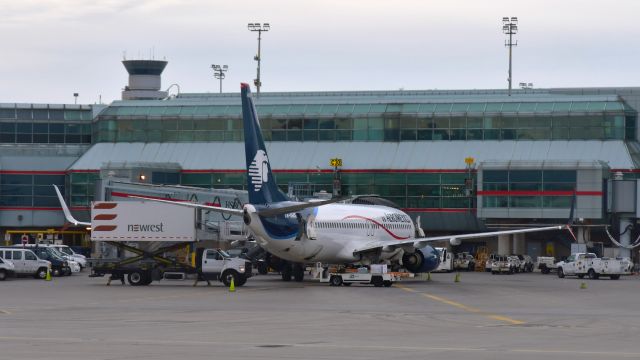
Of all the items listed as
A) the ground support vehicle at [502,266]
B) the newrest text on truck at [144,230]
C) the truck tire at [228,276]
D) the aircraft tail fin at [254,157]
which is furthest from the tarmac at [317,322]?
the ground support vehicle at [502,266]

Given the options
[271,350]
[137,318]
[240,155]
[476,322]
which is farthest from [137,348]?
[240,155]

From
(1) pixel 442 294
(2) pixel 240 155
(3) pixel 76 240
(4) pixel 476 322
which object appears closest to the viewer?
(4) pixel 476 322

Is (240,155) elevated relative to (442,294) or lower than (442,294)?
elevated

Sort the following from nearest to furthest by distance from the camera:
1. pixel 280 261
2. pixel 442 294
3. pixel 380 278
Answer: pixel 442 294 → pixel 380 278 → pixel 280 261

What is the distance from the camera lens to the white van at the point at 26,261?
79938mm

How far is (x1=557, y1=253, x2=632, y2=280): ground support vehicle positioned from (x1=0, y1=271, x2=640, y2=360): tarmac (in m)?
15.7

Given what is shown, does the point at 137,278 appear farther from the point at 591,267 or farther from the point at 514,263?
the point at 514,263

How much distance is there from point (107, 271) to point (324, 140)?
4533 centimetres

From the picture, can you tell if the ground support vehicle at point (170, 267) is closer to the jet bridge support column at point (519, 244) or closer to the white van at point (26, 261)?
the white van at point (26, 261)

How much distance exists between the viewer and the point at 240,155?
112 metres

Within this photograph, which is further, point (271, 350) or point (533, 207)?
point (533, 207)

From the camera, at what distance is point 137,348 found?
31.4m

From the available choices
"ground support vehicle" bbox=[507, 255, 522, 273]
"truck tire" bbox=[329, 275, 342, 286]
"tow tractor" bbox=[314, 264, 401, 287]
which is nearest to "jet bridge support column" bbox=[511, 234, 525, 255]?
"ground support vehicle" bbox=[507, 255, 522, 273]

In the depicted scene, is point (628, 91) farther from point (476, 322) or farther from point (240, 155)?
point (476, 322)
